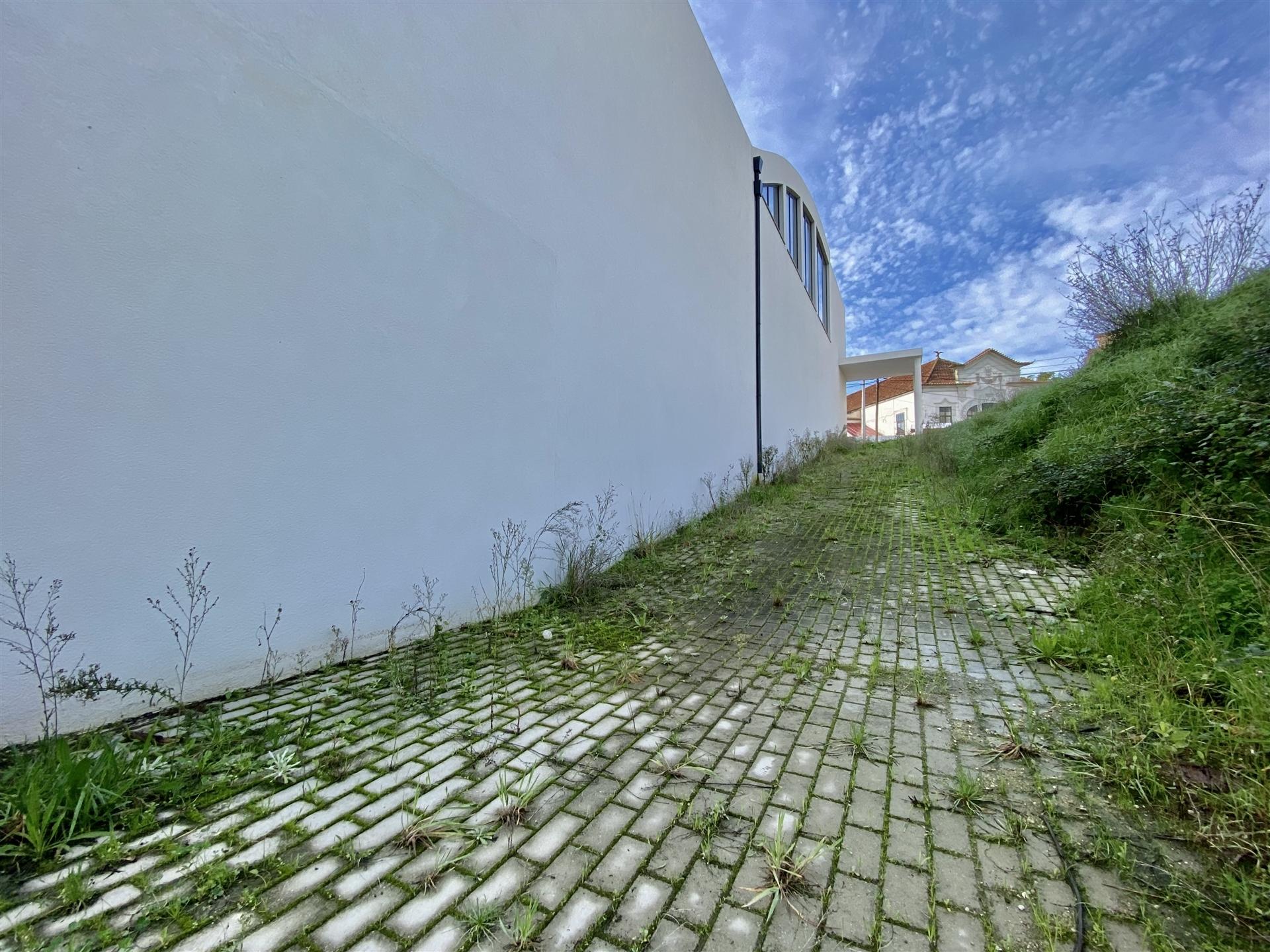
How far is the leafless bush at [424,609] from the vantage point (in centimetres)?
309

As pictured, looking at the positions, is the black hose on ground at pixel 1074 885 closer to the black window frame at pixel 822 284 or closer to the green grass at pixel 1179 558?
the green grass at pixel 1179 558

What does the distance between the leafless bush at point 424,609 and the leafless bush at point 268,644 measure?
2.00 ft

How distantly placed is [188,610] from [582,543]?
282 cm

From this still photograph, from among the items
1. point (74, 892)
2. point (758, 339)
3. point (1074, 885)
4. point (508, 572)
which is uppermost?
point (758, 339)

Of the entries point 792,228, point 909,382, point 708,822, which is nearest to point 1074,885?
point 708,822

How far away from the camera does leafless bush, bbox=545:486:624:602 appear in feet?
13.9

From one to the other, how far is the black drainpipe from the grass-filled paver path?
7.42m

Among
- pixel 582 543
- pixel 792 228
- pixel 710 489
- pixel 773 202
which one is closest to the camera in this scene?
pixel 582 543

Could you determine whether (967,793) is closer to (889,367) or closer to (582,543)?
(582,543)

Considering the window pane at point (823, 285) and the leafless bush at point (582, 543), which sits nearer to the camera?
the leafless bush at point (582, 543)

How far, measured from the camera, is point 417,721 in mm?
2248

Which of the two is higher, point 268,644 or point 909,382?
point 909,382

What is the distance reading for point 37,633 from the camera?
184 cm

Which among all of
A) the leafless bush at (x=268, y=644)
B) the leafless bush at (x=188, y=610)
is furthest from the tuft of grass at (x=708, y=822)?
the leafless bush at (x=188, y=610)
